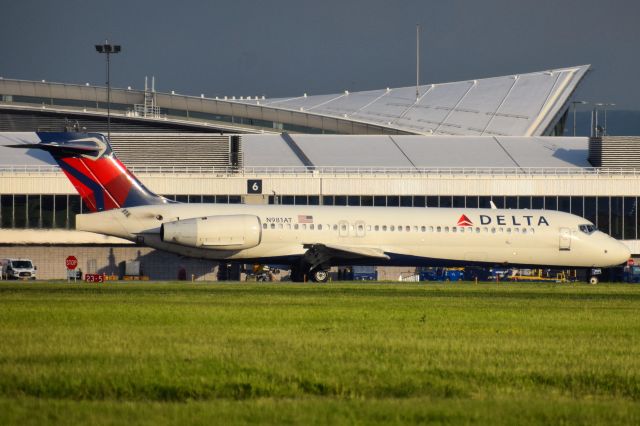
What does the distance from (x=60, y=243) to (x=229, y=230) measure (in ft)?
78.5

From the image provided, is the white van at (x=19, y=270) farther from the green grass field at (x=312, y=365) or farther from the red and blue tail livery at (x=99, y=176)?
the green grass field at (x=312, y=365)

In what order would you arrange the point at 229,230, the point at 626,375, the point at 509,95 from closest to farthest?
the point at 626,375
the point at 229,230
the point at 509,95

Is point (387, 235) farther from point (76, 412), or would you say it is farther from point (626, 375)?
point (76, 412)

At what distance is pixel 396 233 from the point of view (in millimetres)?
56906

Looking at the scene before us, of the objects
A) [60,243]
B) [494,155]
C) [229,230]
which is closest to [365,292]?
[229,230]

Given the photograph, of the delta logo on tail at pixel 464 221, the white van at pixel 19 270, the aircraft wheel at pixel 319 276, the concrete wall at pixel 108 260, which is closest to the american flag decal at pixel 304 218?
the aircraft wheel at pixel 319 276

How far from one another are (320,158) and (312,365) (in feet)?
234

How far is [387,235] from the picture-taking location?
56.8 meters

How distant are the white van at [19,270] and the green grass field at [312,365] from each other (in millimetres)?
37695

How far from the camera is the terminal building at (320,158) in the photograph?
75.1m

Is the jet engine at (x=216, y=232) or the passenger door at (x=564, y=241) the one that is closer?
the jet engine at (x=216, y=232)

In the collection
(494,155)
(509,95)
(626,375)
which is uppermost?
(509,95)

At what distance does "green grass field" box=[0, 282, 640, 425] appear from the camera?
13422 mm

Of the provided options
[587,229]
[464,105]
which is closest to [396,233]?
[587,229]
